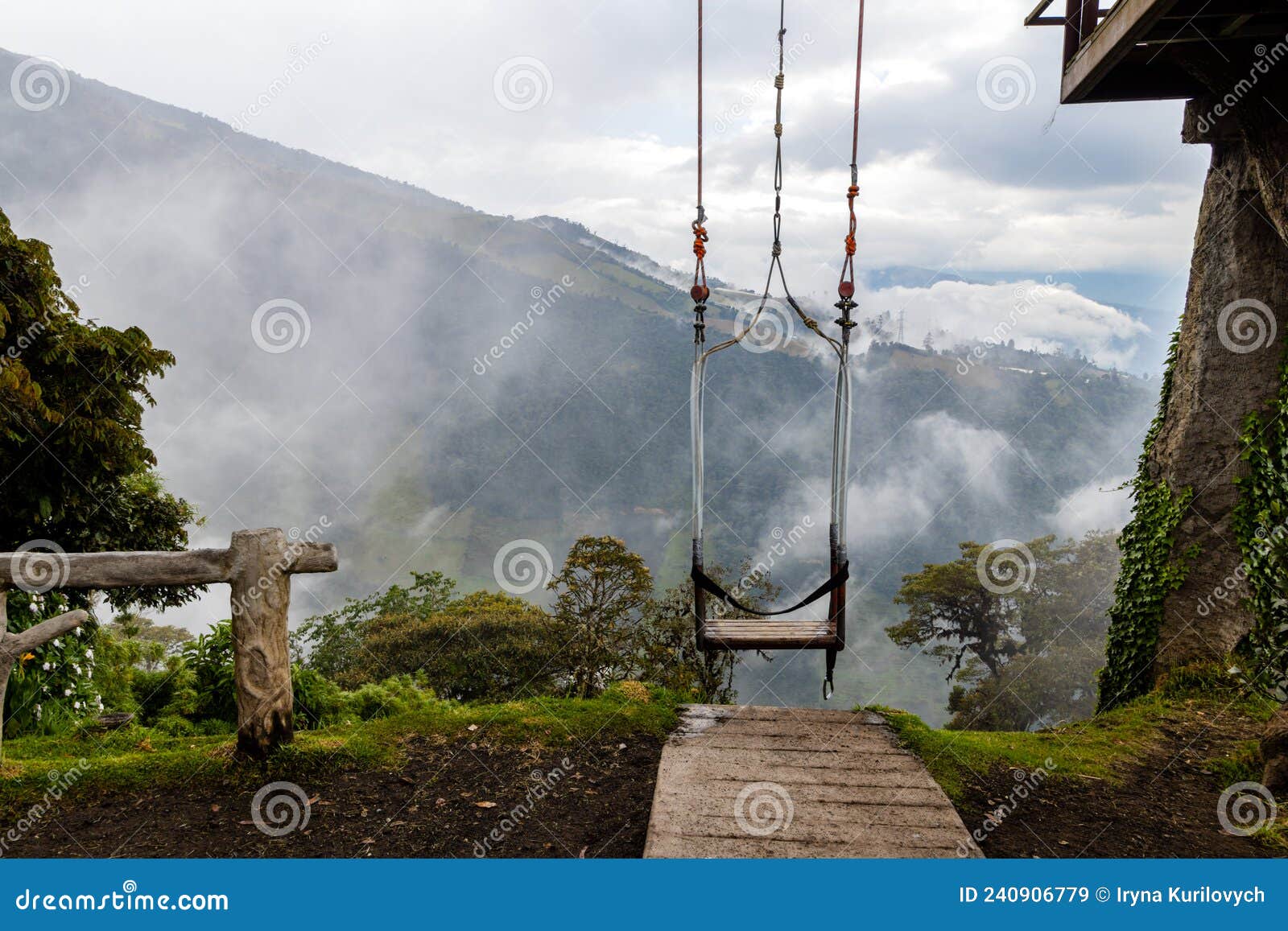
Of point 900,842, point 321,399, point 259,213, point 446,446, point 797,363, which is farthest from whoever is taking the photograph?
point 259,213

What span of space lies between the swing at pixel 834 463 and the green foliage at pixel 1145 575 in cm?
252

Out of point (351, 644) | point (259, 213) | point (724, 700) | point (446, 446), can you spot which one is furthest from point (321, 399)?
point (724, 700)

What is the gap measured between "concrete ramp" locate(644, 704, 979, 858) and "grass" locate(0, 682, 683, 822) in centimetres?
43

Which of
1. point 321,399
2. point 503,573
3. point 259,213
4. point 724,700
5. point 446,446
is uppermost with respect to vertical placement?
point 259,213

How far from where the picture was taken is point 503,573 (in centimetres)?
865

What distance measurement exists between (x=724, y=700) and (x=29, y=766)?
581 centimetres

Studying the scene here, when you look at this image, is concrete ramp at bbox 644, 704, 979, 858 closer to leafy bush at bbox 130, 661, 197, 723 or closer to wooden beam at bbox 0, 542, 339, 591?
wooden beam at bbox 0, 542, 339, 591

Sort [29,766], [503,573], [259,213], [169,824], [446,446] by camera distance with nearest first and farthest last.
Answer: [169,824] < [29,766] < [503,573] < [446,446] < [259,213]

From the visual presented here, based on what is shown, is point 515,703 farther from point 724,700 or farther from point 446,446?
point 446,446

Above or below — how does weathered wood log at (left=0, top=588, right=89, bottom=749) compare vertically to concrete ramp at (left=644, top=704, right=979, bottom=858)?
above

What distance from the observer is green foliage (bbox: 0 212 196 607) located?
525cm

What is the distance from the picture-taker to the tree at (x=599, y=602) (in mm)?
7766

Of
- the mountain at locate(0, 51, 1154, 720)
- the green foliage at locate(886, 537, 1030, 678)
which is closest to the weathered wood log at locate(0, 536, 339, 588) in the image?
the green foliage at locate(886, 537, 1030, 678)

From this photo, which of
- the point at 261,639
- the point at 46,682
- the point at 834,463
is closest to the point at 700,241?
the point at 834,463
